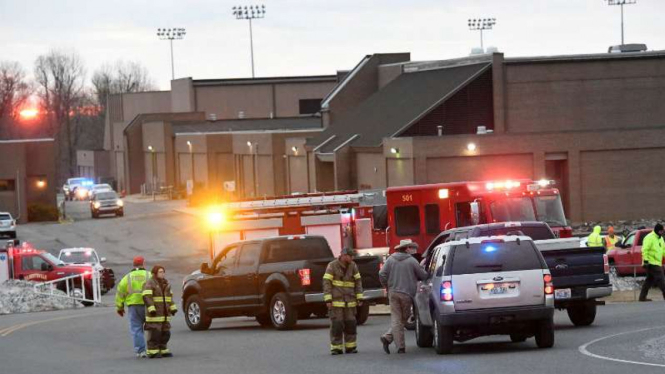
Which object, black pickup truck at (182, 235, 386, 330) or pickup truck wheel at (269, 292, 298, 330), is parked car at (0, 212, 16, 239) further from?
pickup truck wheel at (269, 292, 298, 330)

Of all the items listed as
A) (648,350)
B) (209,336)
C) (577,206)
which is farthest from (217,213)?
(577,206)

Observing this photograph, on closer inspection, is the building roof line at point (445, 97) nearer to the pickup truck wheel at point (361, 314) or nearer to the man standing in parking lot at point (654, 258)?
the man standing in parking lot at point (654, 258)

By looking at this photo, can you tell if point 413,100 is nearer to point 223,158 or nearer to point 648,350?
point 223,158

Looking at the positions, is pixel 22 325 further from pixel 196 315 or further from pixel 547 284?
pixel 547 284

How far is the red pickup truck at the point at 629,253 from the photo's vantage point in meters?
38.4

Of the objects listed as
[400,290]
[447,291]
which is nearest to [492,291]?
[447,291]

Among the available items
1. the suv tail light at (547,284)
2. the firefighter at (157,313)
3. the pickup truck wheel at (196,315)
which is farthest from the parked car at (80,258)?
the suv tail light at (547,284)

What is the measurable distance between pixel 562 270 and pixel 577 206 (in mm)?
39415

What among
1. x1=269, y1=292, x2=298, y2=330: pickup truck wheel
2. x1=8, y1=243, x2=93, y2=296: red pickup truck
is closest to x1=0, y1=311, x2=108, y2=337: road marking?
x1=269, y1=292, x2=298, y2=330: pickup truck wheel

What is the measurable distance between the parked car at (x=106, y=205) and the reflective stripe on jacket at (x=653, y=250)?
189 ft

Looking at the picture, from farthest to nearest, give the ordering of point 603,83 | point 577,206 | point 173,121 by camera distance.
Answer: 1. point 173,121
2. point 603,83
3. point 577,206

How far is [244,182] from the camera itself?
9138 centimetres

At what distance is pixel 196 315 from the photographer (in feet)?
98.1

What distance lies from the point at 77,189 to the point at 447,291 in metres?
97.2
